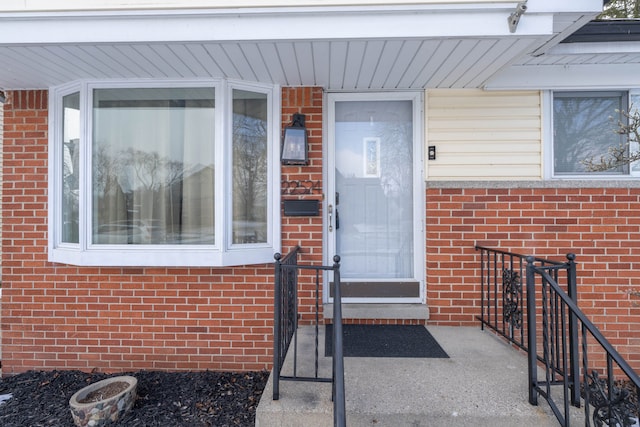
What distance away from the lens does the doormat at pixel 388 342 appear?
9.32 ft

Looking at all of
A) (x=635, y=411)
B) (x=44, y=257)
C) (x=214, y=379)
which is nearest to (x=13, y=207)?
(x=44, y=257)

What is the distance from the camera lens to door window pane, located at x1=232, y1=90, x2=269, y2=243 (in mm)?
3301

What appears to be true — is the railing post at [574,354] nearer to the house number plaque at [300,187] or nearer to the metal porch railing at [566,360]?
the metal porch railing at [566,360]

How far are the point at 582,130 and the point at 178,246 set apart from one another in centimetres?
398

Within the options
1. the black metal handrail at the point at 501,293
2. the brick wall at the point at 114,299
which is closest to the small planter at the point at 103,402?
the brick wall at the point at 114,299

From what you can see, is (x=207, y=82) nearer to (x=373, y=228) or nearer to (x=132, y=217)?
(x=132, y=217)

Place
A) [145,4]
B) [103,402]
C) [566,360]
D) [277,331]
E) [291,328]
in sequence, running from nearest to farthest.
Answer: [566,360]
[277,331]
[145,4]
[103,402]
[291,328]

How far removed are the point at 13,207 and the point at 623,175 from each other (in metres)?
5.83

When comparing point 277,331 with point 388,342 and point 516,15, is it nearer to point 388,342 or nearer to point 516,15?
point 388,342

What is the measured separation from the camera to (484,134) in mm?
3447

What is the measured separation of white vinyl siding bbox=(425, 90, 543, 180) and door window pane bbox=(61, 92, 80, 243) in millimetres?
3340

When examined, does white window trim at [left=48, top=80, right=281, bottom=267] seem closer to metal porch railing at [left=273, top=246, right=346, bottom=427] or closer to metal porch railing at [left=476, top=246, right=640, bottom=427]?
metal porch railing at [left=273, top=246, right=346, bottom=427]

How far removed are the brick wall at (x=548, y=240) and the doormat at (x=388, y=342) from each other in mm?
366

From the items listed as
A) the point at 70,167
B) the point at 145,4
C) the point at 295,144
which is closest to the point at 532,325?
the point at 295,144
